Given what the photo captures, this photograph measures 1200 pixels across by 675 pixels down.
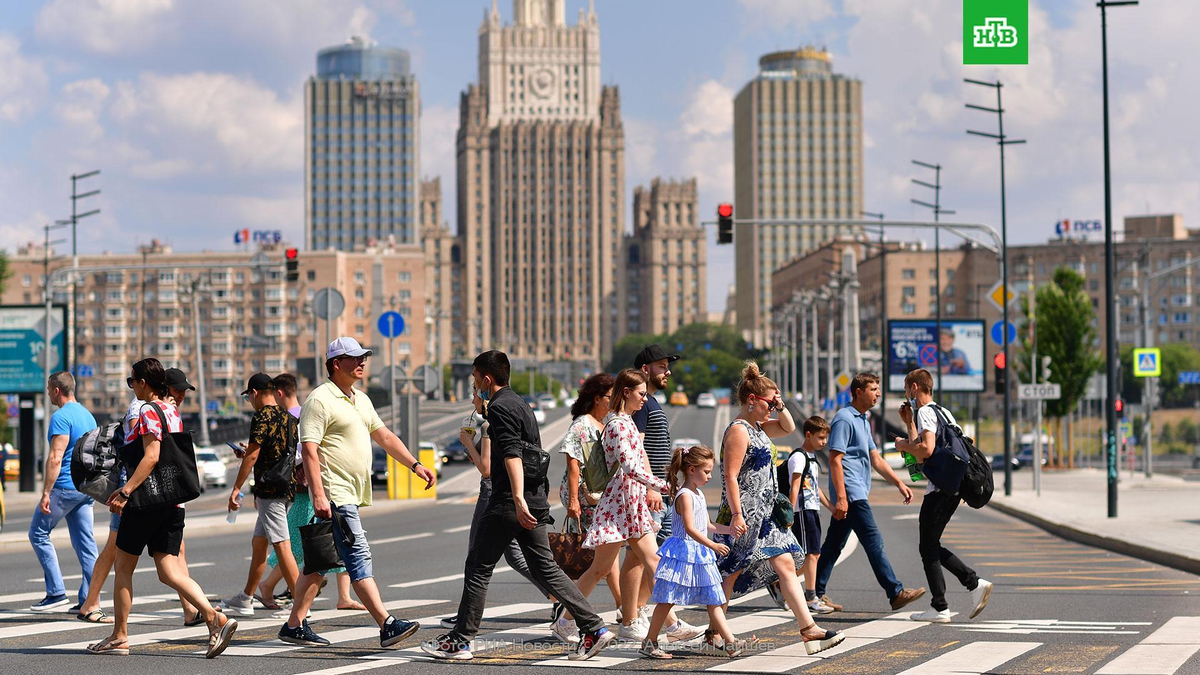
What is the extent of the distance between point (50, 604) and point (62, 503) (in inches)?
32.2

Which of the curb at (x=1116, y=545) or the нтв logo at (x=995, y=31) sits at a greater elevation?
the нтв logo at (x=995, y=31)

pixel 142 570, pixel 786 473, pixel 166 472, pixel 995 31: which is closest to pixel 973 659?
pixel 786 473

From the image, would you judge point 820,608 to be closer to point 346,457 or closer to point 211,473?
point 346,457

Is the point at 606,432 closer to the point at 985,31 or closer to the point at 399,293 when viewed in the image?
the point at 985,31

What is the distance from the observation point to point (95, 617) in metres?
11.2

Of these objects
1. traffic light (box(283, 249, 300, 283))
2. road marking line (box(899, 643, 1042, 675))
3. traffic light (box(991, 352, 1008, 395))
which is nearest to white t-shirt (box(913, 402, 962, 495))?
road marking line (box(899, 643, 1042, 675))

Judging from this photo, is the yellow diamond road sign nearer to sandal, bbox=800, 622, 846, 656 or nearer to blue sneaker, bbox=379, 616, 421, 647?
sandal, bbox=800, 622, 846, 656

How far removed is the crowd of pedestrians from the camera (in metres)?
9.23

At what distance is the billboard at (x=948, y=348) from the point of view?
4775cm

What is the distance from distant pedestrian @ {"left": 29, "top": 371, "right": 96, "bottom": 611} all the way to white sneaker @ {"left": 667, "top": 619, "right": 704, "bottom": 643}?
4810 millimetres

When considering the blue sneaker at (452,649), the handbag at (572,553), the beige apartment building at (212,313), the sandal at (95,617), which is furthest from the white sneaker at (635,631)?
the beige apartment building at (212,313)

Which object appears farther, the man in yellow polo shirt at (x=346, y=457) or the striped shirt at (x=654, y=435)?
the striped shirt at (x=654, y=435)

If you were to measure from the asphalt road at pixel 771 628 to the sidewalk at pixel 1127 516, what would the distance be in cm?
63

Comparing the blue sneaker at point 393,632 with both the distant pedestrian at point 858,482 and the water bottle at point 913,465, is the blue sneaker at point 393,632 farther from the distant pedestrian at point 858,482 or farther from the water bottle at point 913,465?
the water bottle at point 913,465
